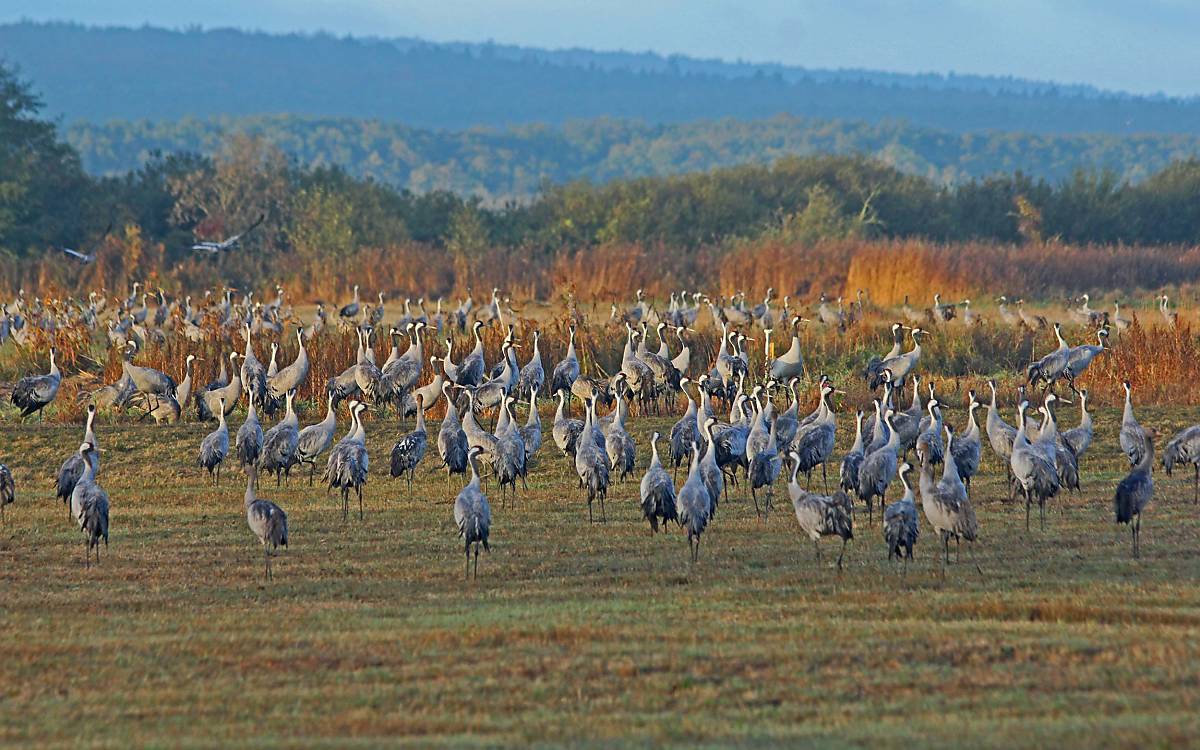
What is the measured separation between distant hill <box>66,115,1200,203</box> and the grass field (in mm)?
113086

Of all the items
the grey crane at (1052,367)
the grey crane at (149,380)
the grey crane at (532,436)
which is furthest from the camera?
the grey crane at (1052,367)

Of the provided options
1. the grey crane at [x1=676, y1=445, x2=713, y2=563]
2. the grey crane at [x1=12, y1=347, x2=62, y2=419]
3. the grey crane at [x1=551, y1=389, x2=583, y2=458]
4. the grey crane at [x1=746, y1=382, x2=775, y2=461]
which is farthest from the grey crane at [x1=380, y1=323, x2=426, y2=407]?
the grey crane at [x1=676, y1=445, x2=713, y2=563]

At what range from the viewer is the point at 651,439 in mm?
19297

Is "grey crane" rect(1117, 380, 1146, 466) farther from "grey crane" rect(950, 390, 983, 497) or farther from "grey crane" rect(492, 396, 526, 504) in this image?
"grey crane" rect(492, 396, 526, 504)

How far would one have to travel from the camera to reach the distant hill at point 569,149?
133m

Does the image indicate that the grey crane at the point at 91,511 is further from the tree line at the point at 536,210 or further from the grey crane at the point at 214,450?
the tree line at the point at 536,210

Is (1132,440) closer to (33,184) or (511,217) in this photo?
(511,217)

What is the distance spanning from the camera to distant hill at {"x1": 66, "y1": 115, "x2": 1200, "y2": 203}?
133m

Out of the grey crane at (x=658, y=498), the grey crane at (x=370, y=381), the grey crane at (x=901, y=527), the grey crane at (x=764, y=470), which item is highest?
the grey crane at (x=370, y=381)

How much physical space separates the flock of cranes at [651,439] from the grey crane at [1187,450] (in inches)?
0.8

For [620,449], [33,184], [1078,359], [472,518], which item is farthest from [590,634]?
[33,184]

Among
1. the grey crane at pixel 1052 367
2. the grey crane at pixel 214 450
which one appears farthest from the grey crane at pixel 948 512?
the grey crane at pixel 1052 367

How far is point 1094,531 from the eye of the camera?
14242 mm

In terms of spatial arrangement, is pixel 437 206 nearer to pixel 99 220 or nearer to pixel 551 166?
pixel 99 220
